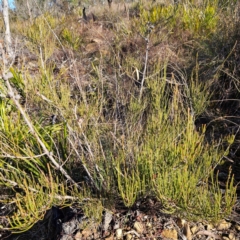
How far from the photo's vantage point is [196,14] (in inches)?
133

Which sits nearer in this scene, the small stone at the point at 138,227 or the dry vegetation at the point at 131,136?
the dry vegetation at the point at 131,136

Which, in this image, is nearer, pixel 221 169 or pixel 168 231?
pixel 168 231

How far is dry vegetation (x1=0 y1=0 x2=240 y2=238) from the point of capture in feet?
3.34

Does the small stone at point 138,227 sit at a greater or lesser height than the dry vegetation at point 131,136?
lesser

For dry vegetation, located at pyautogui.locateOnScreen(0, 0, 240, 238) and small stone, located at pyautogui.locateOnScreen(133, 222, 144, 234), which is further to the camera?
small stone, located at pyautogui.locateOnScreen(133, 222, 144, 234)

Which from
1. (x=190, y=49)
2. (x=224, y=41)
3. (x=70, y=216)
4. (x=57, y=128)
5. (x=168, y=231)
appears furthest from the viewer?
(x=190, y=49)

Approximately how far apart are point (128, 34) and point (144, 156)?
112 inches

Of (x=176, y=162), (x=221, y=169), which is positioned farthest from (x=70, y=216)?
(x=221, y=169)

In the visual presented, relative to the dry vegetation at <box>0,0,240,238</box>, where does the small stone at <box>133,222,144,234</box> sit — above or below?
below

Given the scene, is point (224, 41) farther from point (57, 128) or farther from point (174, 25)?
point (57, 128)

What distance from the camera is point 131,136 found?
124 cm

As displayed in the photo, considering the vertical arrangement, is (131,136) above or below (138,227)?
above

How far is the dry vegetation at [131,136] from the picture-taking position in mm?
1018

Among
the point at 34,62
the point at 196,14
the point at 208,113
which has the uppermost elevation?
the point at 196,14
